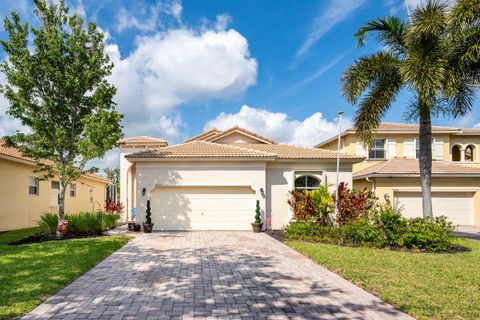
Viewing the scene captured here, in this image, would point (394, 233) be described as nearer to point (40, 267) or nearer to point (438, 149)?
point (40, 267)

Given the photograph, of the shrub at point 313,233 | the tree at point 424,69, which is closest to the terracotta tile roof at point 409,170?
the tree at point 424,69

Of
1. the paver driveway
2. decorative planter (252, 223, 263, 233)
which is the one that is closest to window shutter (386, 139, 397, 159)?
decorative planter (252, 223, 263, 233)

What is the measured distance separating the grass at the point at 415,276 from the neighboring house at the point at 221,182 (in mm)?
5098

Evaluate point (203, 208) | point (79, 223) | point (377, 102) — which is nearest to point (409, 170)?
point (377, 102)

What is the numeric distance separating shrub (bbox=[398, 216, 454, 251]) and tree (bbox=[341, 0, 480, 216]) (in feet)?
4.17

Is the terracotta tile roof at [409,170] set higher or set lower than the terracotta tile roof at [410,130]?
lower

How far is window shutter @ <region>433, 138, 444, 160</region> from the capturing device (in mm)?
23797

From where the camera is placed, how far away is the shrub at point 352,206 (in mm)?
13852

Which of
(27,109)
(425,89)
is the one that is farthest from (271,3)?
(27,109)

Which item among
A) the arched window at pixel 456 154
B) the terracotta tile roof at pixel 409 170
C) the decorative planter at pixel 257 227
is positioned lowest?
the decorative planter at pixel 257 227

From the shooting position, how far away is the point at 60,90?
41.7ft

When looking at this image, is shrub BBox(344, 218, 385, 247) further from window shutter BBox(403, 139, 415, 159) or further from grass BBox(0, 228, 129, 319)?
window shutter BBox(403, 139, 415, 159)

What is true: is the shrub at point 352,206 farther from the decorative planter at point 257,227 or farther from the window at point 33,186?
the window at point 33,186

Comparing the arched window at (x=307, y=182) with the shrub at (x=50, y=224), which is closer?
the shrub at (x=50, y=224)
